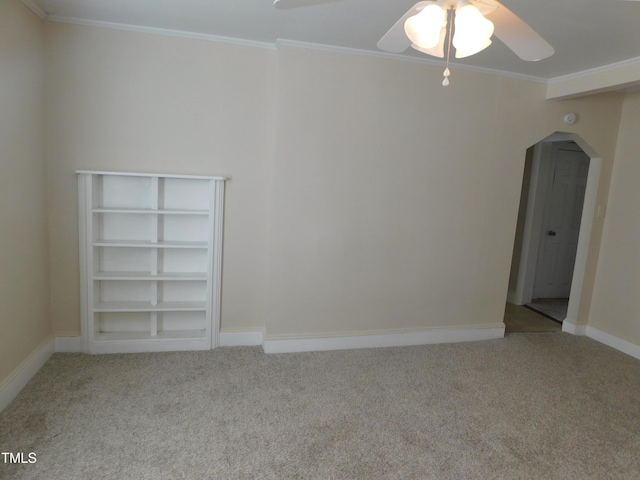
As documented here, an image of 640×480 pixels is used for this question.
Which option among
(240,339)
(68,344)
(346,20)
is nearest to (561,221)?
(346,20)

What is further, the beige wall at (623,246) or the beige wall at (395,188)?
the beige wall at (623,246)

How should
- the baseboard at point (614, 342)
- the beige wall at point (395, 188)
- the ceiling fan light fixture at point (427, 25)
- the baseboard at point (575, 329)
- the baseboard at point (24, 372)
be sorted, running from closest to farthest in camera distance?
the ceiling fan light fixture at point (427, 25), the baseboard at point (24, 372), the beige wall at point (395, 188), the baseboard at point (614, 342), the baseboard at point (575, 329)

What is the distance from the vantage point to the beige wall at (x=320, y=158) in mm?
3062

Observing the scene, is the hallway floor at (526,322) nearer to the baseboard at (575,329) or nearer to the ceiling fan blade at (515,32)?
the baseboard at (575,329)

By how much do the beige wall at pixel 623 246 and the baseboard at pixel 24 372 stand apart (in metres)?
4.82

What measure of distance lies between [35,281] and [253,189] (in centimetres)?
163

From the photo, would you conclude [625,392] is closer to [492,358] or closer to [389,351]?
[492,358]

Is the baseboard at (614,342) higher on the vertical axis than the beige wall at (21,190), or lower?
lower

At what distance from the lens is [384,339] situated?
3.70 metres

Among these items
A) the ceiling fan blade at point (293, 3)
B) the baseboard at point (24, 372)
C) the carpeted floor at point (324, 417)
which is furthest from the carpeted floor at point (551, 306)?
the baseboard at point (24, 372)

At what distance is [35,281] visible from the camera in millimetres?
2887

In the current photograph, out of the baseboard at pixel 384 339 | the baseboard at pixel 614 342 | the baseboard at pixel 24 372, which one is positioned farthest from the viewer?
the baseboard at pixel 614 342

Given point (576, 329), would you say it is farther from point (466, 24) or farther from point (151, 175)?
point (151, 175)

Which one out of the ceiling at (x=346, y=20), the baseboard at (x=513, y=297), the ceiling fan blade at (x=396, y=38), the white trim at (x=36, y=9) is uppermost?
the ceiling at (x=346, y=20)
